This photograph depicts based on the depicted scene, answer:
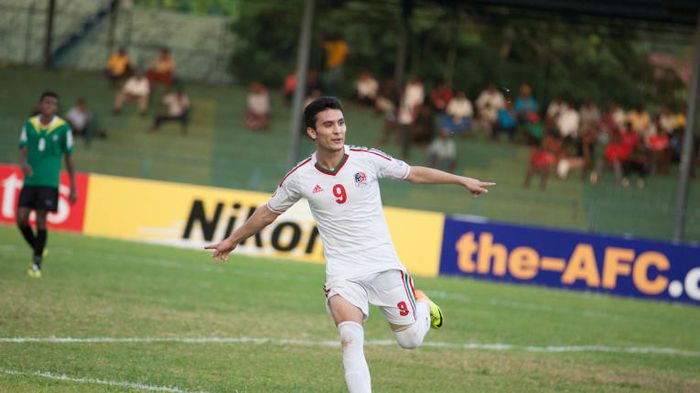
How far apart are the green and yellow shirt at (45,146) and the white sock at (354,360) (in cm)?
756

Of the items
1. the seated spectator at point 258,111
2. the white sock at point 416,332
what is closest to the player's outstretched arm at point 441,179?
the white sock at point 416,332

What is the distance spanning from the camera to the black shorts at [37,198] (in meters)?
13.9

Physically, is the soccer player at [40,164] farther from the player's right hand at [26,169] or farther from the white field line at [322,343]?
the white field line at [322,343]

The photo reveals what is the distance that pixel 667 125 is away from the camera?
99.4 feet

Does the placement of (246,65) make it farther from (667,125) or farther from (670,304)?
(670,304)

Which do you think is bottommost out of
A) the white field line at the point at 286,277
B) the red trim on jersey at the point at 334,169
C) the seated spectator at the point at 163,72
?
the white field line at the point at 286,277

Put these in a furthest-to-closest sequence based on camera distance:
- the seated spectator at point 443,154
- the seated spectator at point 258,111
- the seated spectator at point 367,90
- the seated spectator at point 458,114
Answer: the seated spectator at point 367,90, the seated spectator at point 258,111, the seated spectator at point 458,114, the seated spectator at point 443,154

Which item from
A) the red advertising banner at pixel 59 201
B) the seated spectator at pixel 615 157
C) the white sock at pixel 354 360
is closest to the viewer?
the white sock at pixel 354 360

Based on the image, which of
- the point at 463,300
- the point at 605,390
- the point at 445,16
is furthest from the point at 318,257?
the point at 445,16

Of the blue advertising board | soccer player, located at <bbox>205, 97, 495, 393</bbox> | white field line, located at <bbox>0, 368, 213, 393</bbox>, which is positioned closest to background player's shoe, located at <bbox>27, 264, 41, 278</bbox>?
white field line, located at <bbox>0, 368, 213, 393</bbox>

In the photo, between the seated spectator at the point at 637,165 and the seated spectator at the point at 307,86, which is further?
the seated spectator at the point at 307,86

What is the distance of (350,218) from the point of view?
7.50 metres

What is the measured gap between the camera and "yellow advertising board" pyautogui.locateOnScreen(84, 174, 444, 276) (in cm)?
2069

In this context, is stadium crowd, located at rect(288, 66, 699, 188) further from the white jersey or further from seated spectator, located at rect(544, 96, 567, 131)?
the white jersey
